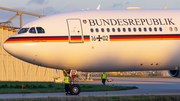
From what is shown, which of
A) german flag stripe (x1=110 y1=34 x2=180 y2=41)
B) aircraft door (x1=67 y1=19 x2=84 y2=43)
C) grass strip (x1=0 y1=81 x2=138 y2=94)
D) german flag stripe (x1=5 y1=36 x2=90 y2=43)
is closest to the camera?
german flag stripe (x1=5 y1=36 x2=90 y2=43)

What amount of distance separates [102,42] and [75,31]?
2.12 metres

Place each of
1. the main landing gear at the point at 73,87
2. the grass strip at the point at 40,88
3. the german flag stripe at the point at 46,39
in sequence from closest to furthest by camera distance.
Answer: the german flag stripe at the point at 46,39 < the main landing gear at the point at 73,87 < the grass strip at the point at 40,88

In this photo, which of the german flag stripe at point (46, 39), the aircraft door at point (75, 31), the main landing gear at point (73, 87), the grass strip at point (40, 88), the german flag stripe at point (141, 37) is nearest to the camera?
the german flag stripe at point (46, 39)

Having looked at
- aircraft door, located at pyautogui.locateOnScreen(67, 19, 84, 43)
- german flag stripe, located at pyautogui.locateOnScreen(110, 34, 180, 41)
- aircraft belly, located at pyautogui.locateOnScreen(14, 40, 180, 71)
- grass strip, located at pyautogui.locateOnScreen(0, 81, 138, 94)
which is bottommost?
grass strip, located at pyautogui.locateOnScreen(0, 81, 138, 94)

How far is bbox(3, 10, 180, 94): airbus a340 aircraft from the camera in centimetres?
2011

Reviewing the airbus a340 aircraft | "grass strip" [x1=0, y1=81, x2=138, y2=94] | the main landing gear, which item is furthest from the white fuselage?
"grass strip" [x1=0, y1=81, x2=138, y2=94]

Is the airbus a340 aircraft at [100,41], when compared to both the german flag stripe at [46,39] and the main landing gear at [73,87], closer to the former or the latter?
the german flag stripe at [46,39]

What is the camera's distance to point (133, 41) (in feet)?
67.5

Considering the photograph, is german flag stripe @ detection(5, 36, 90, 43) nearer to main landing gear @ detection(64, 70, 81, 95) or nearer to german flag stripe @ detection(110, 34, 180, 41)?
german flag stripe @ detection(110, 34, 180, 41)

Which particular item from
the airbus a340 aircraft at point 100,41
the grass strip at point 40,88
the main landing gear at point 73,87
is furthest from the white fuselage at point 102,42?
the grass strip at point 40,88

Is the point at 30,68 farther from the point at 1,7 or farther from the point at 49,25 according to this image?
the point at 49,25

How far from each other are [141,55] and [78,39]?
4852 millimetres

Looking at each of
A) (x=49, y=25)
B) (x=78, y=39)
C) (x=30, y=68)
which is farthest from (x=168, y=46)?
(x=30, y=68)

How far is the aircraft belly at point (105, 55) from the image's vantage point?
66.0ft
